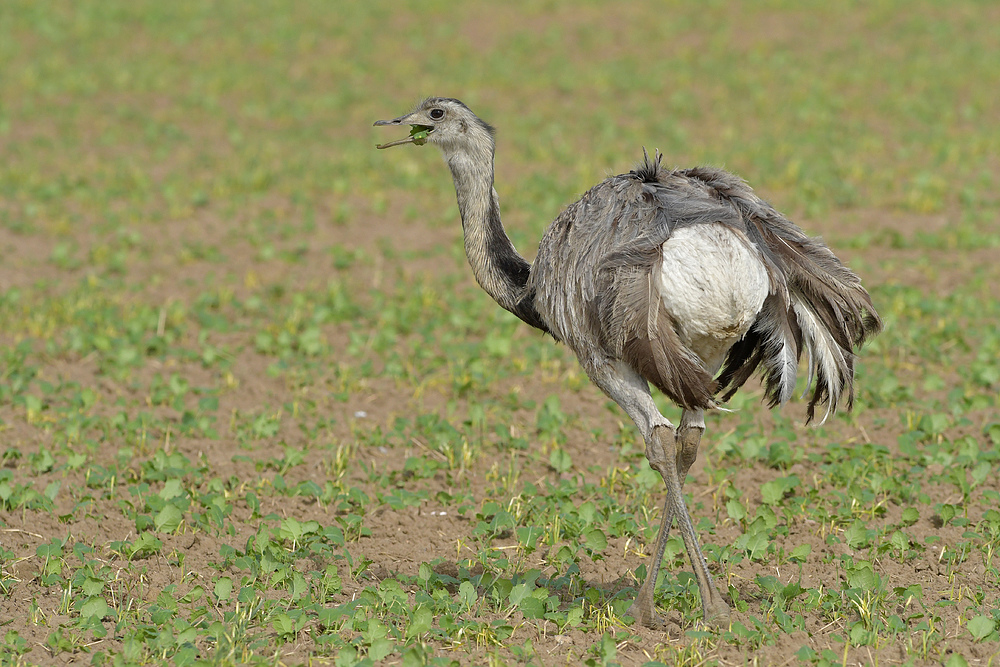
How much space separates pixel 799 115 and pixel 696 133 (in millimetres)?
1608

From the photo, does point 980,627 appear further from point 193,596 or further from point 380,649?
point 193,596

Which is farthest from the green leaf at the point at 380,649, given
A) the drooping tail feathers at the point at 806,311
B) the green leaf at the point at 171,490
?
the green leaf at the point at 171,490

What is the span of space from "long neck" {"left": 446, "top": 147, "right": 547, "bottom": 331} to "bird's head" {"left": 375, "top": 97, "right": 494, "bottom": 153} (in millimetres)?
53

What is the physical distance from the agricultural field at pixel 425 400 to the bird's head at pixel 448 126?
666 millimetres

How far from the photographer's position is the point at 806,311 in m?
4.89

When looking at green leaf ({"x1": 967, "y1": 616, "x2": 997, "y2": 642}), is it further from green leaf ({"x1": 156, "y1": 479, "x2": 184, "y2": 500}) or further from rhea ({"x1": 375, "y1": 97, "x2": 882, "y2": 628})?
green leaf ({"x1": 156, "y1": 479, "x2": 184, "y2": 500})

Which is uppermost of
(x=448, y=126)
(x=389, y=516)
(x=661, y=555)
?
(x=448, y=126)

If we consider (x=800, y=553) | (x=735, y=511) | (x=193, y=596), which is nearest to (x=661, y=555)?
(x=800, y=553)

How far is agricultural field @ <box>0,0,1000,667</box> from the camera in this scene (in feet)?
15.7

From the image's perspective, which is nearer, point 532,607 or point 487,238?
point 532,607

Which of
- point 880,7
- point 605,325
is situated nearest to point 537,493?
point 605,325

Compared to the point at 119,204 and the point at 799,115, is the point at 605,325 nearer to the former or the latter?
the point at 119,204

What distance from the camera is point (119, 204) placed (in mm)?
12492

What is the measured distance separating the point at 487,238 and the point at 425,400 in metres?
2.48
